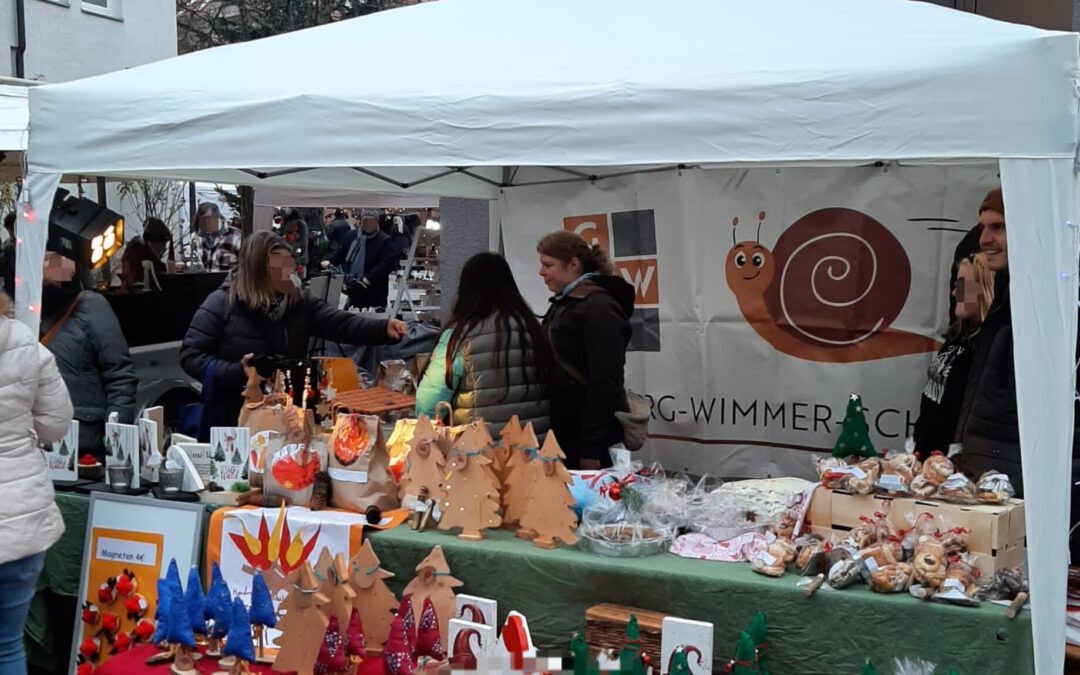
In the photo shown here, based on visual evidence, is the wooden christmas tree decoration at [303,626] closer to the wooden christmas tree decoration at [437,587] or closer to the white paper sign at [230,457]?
the wooden christmas tree decoration at [437,587]

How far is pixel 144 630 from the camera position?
3363 millimetres

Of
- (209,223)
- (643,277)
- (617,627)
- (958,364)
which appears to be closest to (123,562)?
(617,627)

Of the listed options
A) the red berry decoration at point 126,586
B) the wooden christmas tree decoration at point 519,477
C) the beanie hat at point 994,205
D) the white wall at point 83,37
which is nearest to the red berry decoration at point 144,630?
the red berry decoration at point 126,586

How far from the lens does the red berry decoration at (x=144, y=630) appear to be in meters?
3.36

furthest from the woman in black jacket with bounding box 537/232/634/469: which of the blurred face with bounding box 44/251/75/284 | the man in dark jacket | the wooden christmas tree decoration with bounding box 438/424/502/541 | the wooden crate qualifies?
the man in dark jacket

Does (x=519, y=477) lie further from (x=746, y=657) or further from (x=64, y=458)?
(x=64, y=458)

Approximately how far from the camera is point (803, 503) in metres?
3.01

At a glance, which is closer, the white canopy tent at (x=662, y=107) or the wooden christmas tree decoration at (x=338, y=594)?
the white canopy tent at (x=662, y=107)

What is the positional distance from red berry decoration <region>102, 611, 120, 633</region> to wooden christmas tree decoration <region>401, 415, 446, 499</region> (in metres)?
1.08

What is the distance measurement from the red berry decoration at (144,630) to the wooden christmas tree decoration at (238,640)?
0.66m

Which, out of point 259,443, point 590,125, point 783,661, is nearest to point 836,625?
point 783,661

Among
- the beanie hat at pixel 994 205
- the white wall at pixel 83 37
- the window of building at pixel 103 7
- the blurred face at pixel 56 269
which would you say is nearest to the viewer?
the beanie hat at pixel 994 205

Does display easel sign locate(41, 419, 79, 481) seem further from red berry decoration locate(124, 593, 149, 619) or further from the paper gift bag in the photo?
the paper gift bag

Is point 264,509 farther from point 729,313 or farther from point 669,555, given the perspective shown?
point 729,313
